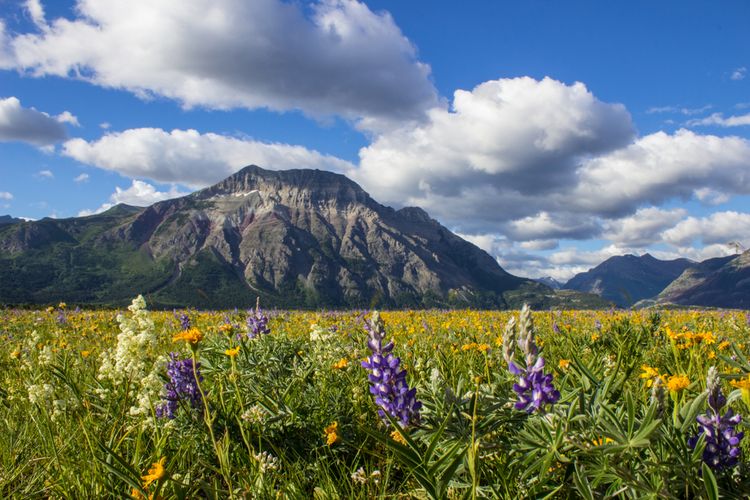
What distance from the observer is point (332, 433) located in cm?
305

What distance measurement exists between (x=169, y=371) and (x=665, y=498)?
3.46 m

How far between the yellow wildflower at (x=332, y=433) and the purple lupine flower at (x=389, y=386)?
0.66 m

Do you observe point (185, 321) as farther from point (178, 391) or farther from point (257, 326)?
point (178, 391)

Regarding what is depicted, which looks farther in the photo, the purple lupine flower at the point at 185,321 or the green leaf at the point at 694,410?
the purple lupine flower at the point at 185,321

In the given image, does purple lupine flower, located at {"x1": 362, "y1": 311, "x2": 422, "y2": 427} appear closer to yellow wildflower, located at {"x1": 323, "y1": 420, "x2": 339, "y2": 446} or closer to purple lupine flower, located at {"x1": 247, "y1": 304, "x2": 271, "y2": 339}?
yellow wildflower, located at {"x1": 323, "y1": 420, "x2": 339, "y2": 446}

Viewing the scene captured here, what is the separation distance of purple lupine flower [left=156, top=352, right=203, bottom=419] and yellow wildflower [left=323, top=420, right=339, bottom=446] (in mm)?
1136

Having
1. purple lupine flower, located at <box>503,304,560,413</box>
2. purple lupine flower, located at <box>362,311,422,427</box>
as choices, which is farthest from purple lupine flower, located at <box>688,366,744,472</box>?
purple lupine flower, located at <box>362,311,422,427</box>

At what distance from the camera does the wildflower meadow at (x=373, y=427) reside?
2014 mm

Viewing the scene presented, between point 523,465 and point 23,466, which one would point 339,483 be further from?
point 23,466

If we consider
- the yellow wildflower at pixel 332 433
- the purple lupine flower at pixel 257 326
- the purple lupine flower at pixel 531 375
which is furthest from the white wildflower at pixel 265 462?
the purple lupine flower at pixel 257 326

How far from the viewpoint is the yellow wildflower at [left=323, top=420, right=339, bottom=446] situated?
9.93 feet

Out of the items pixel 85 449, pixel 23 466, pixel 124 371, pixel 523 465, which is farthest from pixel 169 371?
pixel 523 465

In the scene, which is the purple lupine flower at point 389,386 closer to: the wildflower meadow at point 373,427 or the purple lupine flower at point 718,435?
the wildflower meadow at point 373,427

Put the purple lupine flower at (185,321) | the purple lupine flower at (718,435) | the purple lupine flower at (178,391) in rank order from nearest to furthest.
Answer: the purple lupine flower at (718,435) → the purple lupine flower at (178,391) → the purple lupine flower at (185,321)
